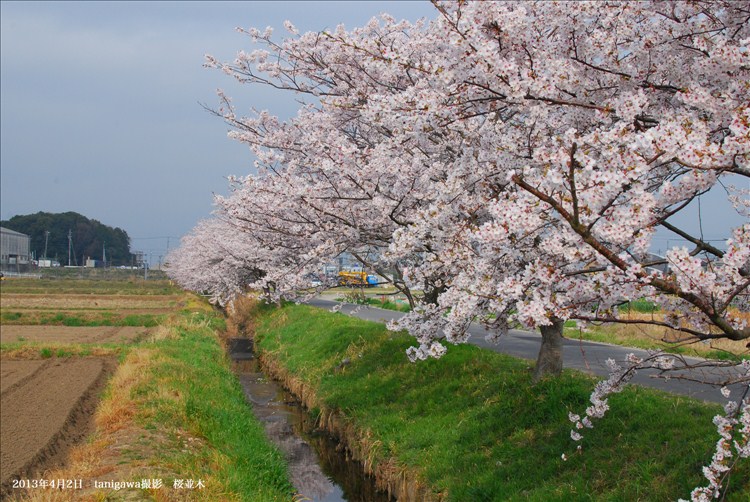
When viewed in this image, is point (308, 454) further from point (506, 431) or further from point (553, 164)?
point (553, 164)

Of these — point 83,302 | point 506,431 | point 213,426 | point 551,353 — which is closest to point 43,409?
point 213,426

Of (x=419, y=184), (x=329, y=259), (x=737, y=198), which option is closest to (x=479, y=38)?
(x=737, y=198)

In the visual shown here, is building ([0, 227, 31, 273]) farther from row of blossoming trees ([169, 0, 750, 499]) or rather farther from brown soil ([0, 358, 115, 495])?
row of blossoming trees ([169, 0, 750, 499])

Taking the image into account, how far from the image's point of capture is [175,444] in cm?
983

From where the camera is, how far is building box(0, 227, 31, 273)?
4872 inches

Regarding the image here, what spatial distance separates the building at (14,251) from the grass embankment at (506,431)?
125491mm

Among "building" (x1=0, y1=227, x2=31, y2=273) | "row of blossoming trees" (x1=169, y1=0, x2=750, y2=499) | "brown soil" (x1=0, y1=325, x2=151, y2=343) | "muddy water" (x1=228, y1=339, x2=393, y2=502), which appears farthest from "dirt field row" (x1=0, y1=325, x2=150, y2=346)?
"building" (x1=0, y1=227, x2=31, y2=273)

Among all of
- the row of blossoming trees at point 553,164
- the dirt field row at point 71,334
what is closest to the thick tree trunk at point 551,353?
the row of blossoming trees at point 553,164

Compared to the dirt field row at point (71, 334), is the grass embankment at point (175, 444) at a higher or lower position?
higher

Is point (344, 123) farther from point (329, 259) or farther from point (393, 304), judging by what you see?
point (393, 304)

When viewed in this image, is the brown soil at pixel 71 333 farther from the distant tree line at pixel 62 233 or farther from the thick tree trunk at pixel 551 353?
the distant tree line at pixel 62 233

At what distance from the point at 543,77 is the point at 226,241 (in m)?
30.6

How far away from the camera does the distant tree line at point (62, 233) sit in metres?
152

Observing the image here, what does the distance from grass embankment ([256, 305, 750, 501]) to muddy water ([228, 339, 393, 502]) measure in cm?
48
